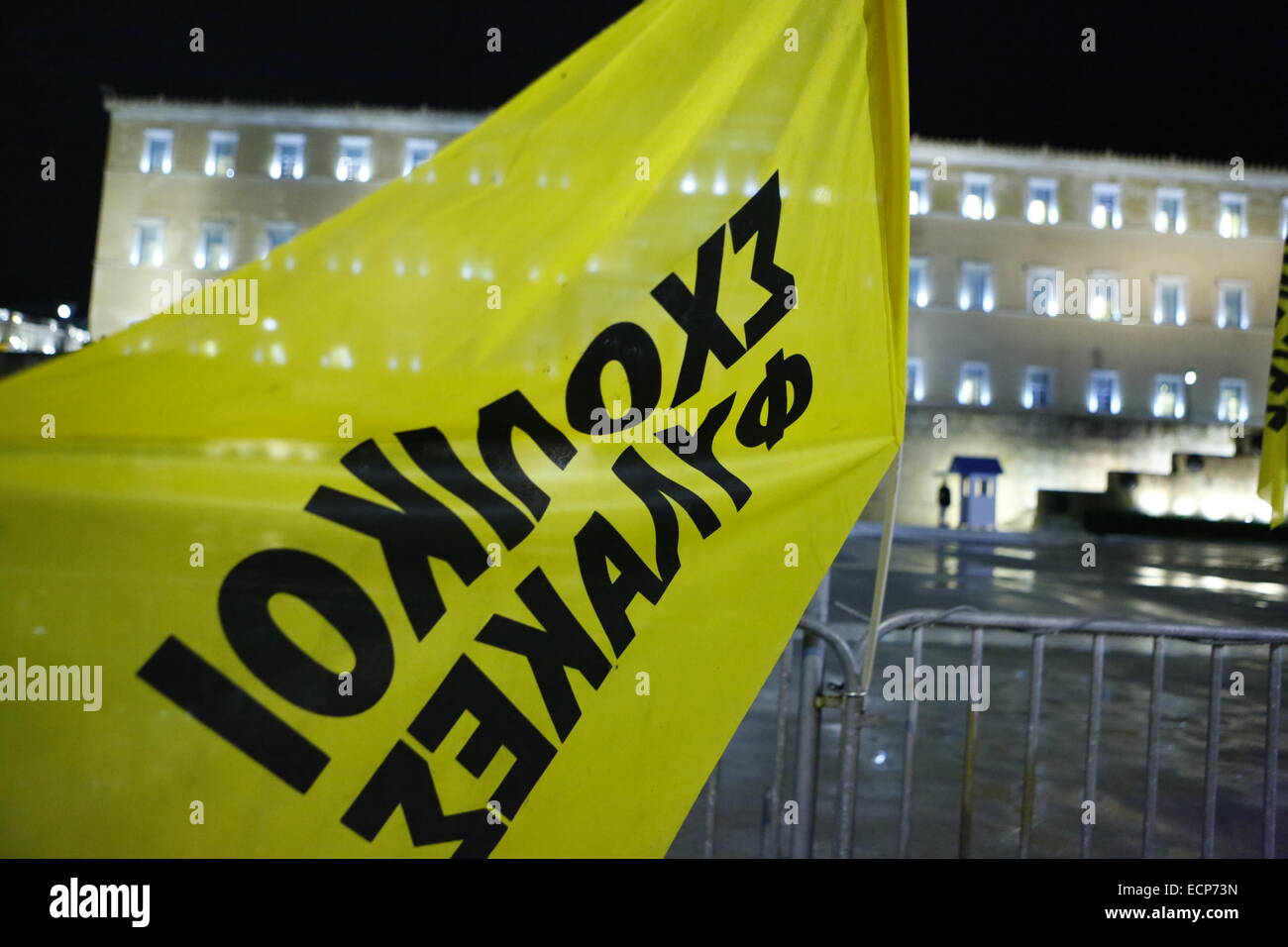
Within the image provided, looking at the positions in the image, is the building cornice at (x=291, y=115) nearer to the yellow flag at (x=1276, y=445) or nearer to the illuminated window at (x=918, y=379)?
the illuminated window at (x=918, y=379)

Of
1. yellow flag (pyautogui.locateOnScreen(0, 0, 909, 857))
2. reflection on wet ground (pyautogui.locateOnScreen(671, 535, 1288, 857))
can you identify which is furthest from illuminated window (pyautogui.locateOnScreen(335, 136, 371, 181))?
yellow flag (pyautogui.locateOnScreen(0, 0, 909, 857))

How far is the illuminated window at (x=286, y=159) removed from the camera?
35.1 metres

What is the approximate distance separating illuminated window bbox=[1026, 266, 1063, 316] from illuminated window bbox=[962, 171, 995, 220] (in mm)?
2778

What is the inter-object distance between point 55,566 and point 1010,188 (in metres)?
37.1

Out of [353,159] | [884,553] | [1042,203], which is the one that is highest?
[353,159]

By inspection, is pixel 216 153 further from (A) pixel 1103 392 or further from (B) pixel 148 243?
(A) pixel 1103 392

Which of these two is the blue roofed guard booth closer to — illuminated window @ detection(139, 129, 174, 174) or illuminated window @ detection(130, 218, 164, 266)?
illuminated window @ detection(130, 218, 164, 266)

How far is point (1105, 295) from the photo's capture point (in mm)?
34062

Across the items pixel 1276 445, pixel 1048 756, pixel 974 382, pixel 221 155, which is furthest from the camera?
pixel 221 155

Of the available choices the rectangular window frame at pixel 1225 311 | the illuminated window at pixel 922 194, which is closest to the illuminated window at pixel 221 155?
the illuminated window at pixel 922 194

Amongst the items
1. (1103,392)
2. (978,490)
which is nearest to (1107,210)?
(1103,392)

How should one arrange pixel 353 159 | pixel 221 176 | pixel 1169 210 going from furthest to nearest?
1. pixel 221 176
2. pixel 353 159
3. pixel 1169 210

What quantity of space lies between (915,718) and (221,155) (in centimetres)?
3949

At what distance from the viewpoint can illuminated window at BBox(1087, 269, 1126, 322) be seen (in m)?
33.8
